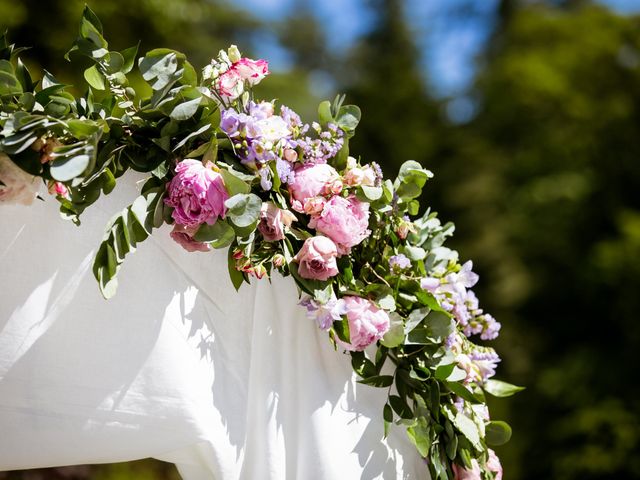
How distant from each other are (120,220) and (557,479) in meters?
4.94

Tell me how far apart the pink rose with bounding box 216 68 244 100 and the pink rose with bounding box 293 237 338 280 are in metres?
0.28

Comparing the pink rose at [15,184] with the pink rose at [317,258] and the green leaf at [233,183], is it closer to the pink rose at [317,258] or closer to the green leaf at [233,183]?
the green leaf at [233,183]

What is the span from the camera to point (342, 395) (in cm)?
129

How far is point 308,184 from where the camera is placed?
1.16 meters

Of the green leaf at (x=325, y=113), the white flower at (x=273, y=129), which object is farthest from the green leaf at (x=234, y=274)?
the green leaf at (x=325, y=113)

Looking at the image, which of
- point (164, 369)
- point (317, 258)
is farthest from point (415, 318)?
point (164, 369)

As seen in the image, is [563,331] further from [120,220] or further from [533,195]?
[120,220]

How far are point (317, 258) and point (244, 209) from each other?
15 centimetres

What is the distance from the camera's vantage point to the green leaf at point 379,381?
4.20 feet

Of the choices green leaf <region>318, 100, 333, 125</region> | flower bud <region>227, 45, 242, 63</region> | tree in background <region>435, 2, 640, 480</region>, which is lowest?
flower bud <region>227, 45, 242, 63</region>

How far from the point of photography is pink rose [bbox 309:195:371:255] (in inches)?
45.4

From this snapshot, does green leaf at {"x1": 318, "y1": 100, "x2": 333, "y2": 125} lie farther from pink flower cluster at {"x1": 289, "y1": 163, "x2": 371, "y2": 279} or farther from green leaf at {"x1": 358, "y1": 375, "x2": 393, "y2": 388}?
green leaf at {"x1": 358, "y1": 375, "x2": 393, "y2": 388}

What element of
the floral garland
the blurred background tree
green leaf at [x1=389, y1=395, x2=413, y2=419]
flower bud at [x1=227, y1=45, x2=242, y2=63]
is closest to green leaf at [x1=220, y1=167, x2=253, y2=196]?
the floral garland

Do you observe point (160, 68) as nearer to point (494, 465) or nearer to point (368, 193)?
point (368, 193)
